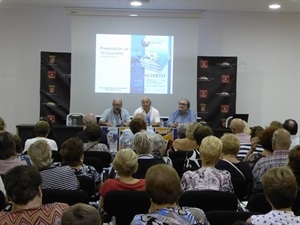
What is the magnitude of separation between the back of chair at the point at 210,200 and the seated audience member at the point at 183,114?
5397mm

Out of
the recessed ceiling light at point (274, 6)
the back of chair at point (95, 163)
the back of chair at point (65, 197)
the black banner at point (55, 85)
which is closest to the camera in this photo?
the back of chair at point (65, 197)

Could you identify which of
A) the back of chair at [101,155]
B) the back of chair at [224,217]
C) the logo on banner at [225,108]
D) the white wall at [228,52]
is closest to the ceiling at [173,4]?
the white wall at [228,52]

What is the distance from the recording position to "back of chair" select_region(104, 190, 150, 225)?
3.20 metres

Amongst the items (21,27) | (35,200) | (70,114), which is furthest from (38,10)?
(35,200)

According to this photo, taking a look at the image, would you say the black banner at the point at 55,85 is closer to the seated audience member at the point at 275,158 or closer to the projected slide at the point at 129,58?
the projected slide at the point at 129,58

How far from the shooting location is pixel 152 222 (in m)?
2.30

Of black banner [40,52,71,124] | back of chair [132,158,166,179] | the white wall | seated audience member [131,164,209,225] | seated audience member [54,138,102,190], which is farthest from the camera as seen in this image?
the white wall

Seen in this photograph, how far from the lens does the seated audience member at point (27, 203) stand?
230 cm

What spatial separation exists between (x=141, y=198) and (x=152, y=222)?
2.98 ft

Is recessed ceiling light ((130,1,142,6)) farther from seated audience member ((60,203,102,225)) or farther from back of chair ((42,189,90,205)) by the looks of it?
seated audience member ((60,203,102,225))

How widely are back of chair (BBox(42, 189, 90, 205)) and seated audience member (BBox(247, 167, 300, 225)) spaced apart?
1146mm

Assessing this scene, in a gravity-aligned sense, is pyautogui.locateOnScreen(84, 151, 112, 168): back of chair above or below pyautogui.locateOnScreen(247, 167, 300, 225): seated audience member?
below

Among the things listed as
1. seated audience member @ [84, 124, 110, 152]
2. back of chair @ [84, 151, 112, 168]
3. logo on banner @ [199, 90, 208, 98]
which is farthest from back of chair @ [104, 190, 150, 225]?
logo on banner @ [199, 90, 208, 98]

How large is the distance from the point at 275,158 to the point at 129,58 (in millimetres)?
5652
